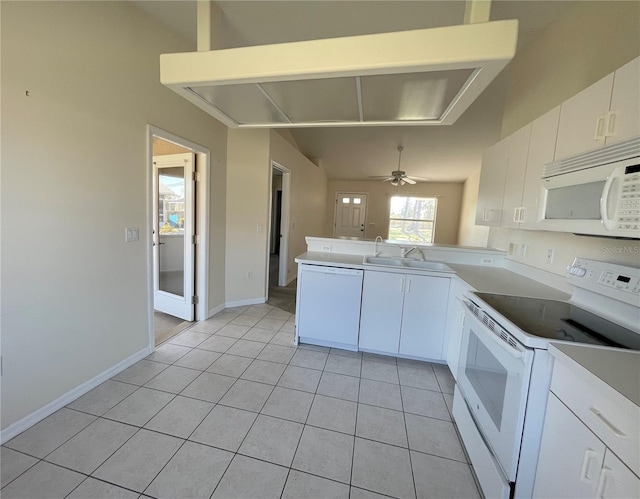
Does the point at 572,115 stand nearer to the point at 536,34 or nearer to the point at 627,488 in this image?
the point at 536,34

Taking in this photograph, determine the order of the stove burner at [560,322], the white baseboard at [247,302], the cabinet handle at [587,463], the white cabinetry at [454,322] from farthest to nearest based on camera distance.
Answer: the white baseboard at [247,302] < the white cabinetry at [454,322] < the stove burner at [560,322] < the cabinet handle at [587,463]

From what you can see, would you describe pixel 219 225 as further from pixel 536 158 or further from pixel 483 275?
pixel 536 158

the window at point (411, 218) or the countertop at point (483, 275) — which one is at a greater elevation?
the window at point (411, 218)

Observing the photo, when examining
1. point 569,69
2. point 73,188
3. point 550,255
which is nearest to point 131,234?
point 73,188

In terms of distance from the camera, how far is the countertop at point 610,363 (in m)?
0.79

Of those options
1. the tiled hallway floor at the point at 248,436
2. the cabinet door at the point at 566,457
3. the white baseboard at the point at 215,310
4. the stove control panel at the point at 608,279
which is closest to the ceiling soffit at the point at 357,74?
the stove control panel at the point at 608,279

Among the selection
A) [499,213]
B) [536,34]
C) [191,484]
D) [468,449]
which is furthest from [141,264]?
[536,34]

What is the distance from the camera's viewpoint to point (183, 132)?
269 centimetres

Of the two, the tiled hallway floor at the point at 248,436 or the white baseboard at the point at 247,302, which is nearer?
the tiled hallway floor at the point at 248,436

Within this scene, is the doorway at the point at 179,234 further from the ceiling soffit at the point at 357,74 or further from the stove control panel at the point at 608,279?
the stove control panel at the point at 608,279

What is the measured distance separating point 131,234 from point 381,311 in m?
2.28

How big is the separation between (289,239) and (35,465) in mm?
3874

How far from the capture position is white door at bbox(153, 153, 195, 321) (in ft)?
10.4

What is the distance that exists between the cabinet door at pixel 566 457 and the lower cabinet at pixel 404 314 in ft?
4.46
